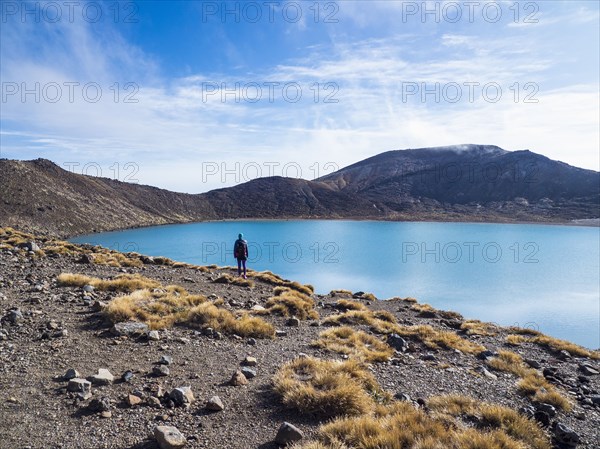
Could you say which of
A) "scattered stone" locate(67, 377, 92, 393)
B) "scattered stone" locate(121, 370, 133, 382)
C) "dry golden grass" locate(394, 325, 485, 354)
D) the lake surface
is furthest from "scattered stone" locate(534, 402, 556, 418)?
the lake surface

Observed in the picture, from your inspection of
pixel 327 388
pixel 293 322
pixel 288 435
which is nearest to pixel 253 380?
pixel 327 388

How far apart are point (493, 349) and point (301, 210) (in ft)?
479

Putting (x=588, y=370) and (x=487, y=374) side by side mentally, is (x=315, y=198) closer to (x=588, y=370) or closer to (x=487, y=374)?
(x=588, y=370)

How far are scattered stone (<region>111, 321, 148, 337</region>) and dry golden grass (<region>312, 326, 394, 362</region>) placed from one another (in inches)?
155

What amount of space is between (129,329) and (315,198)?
6350 inches

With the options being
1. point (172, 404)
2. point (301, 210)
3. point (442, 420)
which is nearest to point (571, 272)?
point (442, 420)

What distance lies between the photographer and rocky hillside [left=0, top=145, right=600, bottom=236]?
279 feet

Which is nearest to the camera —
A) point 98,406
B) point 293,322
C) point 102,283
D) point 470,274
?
point 98,406

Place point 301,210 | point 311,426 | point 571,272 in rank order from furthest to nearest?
1. point 301,210
2. point 571,272
3. point 311,426

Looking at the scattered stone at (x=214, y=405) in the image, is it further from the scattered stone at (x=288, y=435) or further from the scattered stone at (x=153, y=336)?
the scattered stone at (x=153, y=336)

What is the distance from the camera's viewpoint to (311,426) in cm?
519

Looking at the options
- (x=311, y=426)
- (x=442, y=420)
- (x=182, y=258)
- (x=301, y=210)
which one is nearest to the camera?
(x=311, y=426)

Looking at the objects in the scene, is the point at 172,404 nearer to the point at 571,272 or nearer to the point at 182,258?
the point at 182,258

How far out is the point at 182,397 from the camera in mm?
5465
